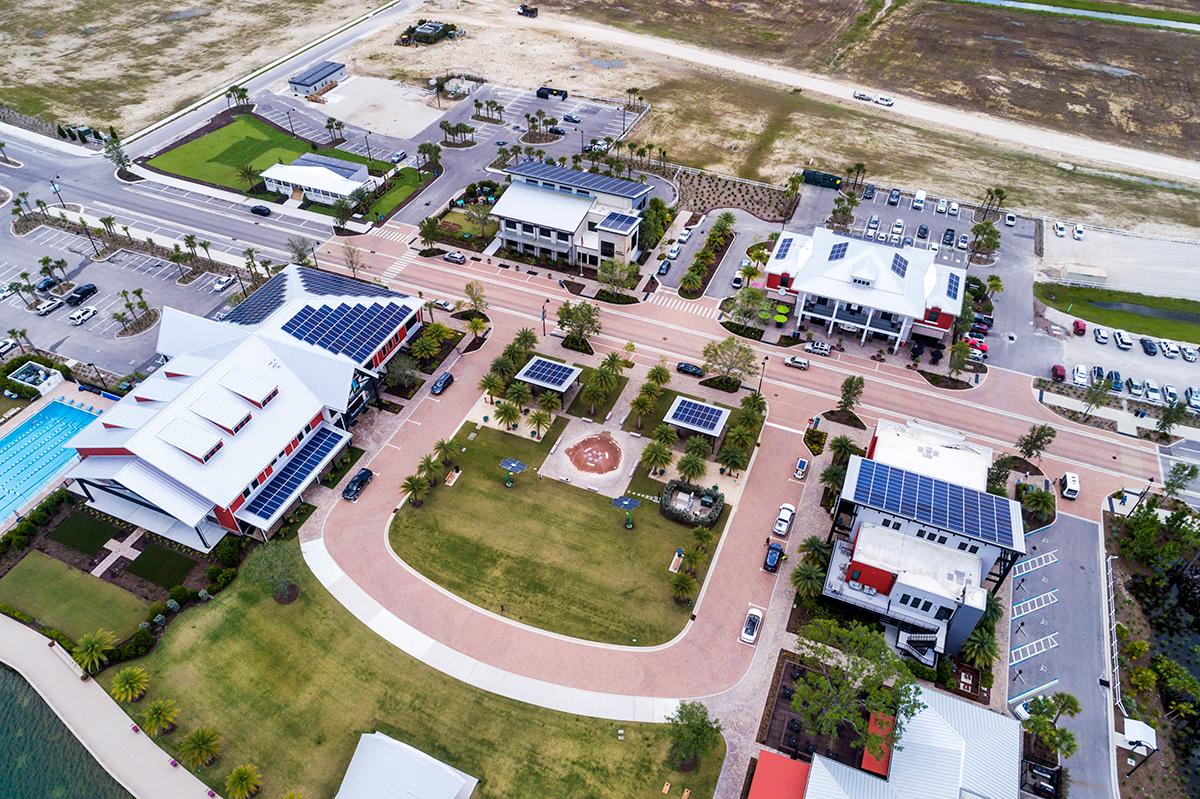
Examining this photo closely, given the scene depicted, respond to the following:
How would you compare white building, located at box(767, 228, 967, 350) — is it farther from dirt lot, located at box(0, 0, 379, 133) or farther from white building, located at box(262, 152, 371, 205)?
dirt lot, located at box(0, 0, 379, 133)

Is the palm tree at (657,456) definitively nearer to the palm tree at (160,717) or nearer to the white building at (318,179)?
the palm tree at (160,717)

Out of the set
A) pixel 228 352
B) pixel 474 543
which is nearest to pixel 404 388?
pixel 228 352

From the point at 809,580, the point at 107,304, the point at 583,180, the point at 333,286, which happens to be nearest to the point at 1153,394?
the point at 809,580

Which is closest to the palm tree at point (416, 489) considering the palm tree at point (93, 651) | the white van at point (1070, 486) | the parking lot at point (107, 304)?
the palm tree at point (93, 651)

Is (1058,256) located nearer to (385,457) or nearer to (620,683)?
(620,683)

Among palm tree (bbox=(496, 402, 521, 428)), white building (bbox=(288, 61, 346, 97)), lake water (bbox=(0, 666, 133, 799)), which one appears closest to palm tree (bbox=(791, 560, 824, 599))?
palm tree (bbox=(496, 402, 521, 428))

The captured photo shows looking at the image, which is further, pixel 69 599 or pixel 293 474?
pixel 293 474

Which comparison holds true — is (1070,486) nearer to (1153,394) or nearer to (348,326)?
(1153,394)
